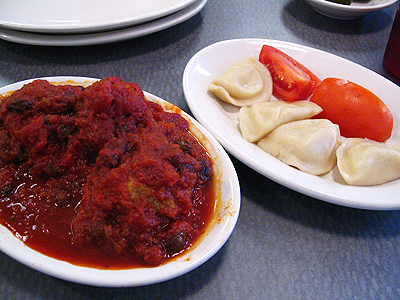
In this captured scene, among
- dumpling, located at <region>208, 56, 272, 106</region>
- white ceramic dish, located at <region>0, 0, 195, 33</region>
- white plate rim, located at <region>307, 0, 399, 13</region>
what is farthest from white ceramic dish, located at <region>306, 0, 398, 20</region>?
white ceramic dish, located at <region>0, 0, 195, 33</region>

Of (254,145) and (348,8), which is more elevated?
(348,8)

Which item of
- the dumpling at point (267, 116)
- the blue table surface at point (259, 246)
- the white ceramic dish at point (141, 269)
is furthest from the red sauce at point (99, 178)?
the dumpling at point (267, 116)

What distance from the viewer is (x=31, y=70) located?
2.66 metres

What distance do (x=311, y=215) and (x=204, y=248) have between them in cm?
80

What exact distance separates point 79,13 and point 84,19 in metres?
0.15

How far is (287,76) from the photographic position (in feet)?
8.32

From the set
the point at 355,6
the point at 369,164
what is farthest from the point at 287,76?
the point at 355,6

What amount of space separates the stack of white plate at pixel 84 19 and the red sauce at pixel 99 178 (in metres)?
1.09

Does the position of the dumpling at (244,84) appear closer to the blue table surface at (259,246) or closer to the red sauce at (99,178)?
the blue table surface at (259,246)

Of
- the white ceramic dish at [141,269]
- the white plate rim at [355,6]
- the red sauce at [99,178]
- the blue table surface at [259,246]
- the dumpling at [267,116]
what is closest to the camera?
the white ceramic dish at [141,269]

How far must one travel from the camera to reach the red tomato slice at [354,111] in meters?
2.23

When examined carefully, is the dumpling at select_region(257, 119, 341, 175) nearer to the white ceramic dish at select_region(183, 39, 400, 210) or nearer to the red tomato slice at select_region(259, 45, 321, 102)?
the white ceramic dish at select_region(183, 39, 400, 210)

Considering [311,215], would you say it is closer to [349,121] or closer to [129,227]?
[349,121]

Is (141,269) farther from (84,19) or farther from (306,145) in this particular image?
(84,19)
